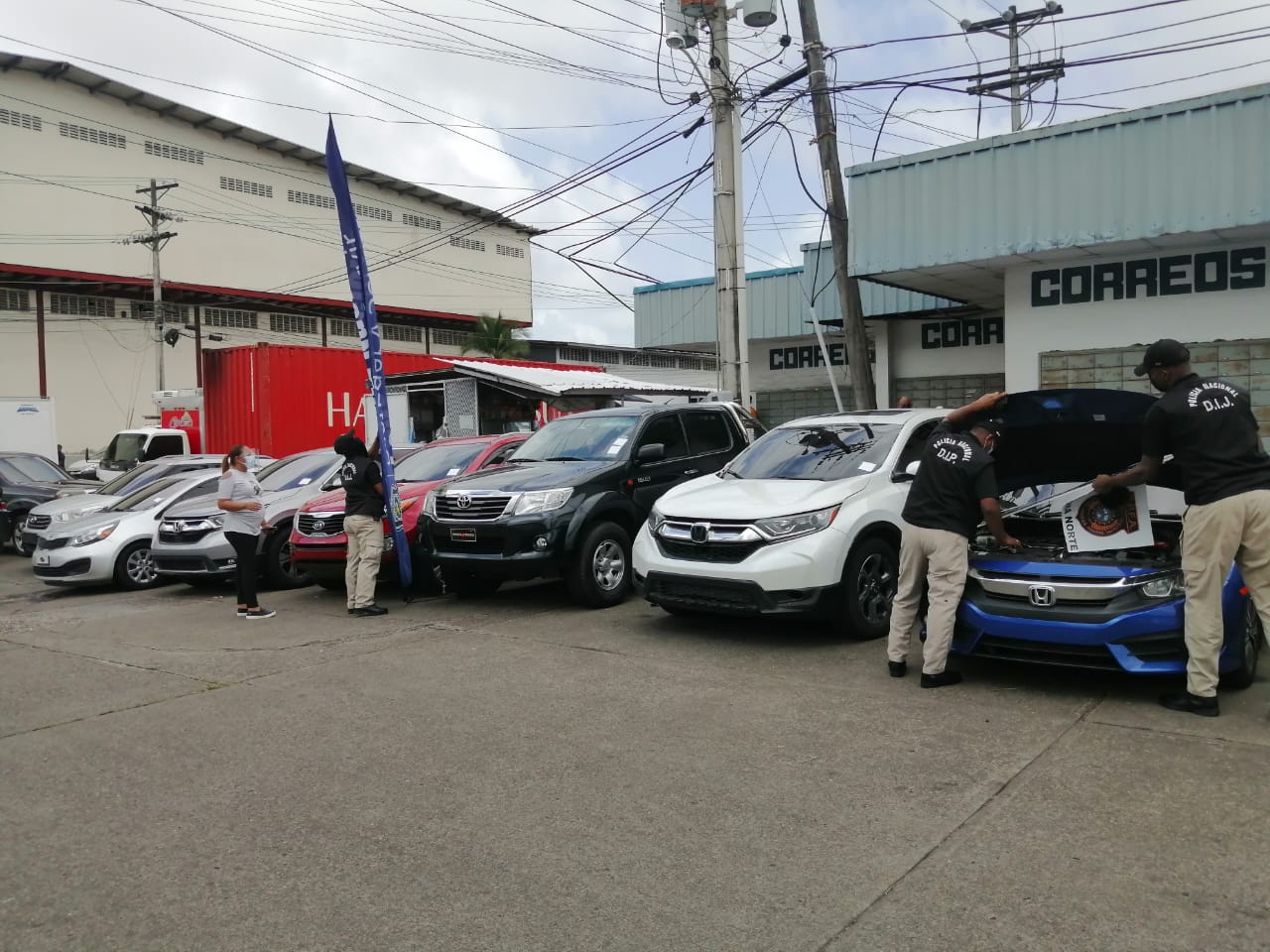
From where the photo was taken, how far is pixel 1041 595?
19.9ft

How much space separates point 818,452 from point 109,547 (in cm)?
857

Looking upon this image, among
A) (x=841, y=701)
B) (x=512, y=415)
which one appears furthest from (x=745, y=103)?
(x=841, y=701)

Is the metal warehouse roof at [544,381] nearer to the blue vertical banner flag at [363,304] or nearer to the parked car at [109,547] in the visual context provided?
the parked car at [109,547]

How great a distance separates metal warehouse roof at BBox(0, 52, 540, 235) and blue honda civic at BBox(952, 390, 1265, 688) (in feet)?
96.9

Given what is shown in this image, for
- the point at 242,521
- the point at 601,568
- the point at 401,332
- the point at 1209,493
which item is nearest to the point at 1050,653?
the point at 1209,493

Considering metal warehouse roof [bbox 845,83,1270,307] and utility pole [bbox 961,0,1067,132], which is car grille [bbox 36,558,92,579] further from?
utility pole [bbox 961,0,1067,132]

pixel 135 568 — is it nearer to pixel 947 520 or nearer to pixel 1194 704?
pixel 947 520

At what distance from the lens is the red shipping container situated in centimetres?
2067

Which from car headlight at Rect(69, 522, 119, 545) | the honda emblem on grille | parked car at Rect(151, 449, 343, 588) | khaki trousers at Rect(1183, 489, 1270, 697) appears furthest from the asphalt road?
car headlight at Rect(69, 522, 119, 545)

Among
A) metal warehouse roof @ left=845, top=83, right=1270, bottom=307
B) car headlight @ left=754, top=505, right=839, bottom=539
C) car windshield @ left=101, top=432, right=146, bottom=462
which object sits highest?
metal warehouse roof @ left=845, top=83, right=1270, bottom=307

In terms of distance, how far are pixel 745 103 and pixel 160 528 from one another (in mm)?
9293

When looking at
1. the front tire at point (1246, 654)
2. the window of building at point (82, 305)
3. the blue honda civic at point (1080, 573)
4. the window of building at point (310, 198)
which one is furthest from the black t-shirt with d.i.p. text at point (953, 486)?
the window of building at point (310, 198)

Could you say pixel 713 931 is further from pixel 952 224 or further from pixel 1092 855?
pixel 952 224

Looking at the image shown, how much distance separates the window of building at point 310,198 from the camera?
165 ft
